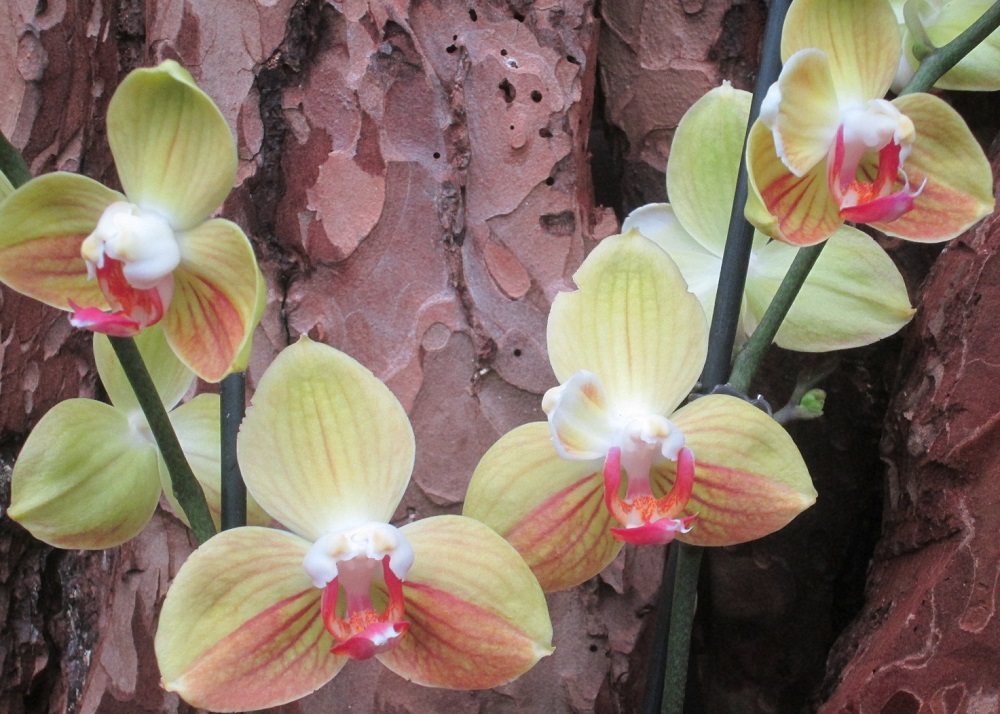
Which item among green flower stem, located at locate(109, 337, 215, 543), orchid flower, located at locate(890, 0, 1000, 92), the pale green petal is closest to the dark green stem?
the pale green petal

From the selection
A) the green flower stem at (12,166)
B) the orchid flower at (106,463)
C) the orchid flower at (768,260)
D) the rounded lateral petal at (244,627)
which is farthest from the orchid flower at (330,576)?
the orchid flower at (768,260)

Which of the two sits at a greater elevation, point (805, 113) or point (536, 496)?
point (805, 113)

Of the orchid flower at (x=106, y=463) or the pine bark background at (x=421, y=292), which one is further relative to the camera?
the pine bark background at (x=421, y=292)

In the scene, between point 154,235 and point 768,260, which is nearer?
point 154,235

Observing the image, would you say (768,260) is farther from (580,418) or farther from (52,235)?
(52,235)

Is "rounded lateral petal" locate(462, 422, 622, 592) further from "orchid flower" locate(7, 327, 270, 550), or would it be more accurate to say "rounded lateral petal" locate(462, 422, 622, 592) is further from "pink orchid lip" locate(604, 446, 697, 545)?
"orchid flower" locate(7, 327, 270, 550)

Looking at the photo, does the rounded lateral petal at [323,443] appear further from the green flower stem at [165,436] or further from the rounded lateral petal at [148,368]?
the rounded lateral petal at [148,368]

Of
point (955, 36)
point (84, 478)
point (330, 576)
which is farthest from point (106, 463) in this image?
point (955, 36)

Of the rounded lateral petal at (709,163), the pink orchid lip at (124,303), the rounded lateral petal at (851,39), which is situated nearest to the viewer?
the pink orchid lip at (124,303)
